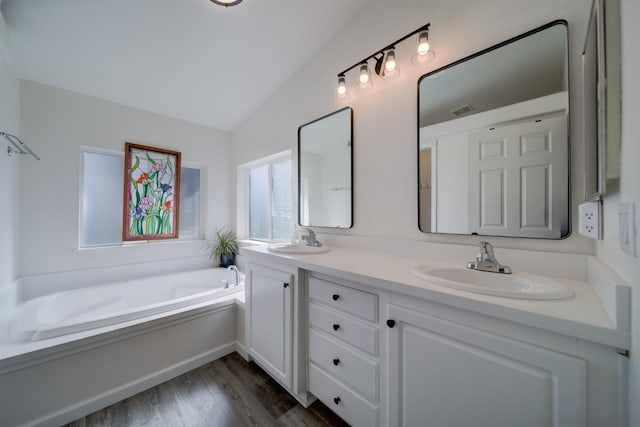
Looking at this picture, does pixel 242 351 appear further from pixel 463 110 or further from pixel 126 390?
pixel 463 110

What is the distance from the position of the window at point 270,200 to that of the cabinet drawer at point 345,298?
48.1 inches

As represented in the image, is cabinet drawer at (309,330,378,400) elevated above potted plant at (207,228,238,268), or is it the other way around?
potted plant at (207,228,238,268)

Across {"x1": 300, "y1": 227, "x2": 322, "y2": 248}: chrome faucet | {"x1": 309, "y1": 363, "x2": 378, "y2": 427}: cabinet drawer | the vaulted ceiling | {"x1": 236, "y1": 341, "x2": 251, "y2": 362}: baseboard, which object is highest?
the vaulted ceiling

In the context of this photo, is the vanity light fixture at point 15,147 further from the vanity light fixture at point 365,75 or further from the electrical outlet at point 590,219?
the electrical outlet at point 590,219

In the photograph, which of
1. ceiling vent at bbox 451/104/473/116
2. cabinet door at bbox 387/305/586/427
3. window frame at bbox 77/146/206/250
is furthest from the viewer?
window frame at bbox 77/146/206/250

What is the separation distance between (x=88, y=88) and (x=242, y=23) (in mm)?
1603

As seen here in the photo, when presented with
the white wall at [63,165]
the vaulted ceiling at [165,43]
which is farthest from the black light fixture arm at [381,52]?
the white wall at [63,165]

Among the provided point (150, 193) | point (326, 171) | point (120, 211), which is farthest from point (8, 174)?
point (326, 171)

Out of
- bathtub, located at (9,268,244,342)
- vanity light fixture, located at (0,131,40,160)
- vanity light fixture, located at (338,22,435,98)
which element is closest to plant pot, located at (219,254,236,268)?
bathtub, located at (9,268,244,342)

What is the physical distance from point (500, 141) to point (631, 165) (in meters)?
0.62

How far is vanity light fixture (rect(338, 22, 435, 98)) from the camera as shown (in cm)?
129

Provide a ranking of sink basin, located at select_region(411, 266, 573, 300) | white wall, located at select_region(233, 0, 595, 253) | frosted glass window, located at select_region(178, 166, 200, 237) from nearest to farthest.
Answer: sink basin, located at select_region(411, 266, 573, 300)
white wall, located at select_region(233, 0, 595, 253)
frosted glass window, located at select_region(178, 166, 200, 237)

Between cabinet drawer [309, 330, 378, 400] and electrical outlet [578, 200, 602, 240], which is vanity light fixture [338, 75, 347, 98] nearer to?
electrical outlet [578, 200, 602, 240]

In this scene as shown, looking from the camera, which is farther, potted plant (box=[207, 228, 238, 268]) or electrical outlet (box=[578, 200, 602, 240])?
potted plant (box=[207, 228, 238, 268])
